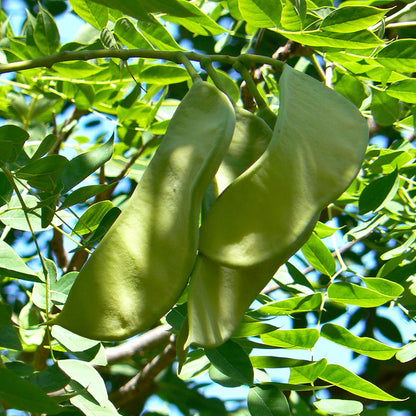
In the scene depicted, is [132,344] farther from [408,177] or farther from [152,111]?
[408,177]

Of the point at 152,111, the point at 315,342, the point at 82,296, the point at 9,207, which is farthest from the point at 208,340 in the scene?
the point at 152,111

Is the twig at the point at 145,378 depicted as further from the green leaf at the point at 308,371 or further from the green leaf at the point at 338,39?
the green leaf at the point at 338,39

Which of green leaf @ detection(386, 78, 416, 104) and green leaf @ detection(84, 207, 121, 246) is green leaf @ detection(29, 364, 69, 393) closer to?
green leaf @ detection(84, 207, 121, 246)

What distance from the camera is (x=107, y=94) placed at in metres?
1.46

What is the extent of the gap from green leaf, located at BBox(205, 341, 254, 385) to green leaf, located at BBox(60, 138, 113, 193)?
30cm

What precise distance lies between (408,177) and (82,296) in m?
0.91

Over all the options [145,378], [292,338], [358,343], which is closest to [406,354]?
[358,343]

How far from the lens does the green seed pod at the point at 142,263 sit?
65cm

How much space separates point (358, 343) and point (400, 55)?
16.8 inches

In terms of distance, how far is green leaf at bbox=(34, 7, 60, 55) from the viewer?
1.22m

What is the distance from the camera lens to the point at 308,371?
975 mm

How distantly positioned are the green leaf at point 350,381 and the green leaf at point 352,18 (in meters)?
0.47

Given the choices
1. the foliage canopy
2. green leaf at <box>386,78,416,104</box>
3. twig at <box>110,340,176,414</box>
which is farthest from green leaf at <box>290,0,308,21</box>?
twig at <box>110,340,176,414</box>

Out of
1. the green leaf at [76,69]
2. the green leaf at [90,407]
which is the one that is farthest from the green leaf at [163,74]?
the green leaf at [90,407]
